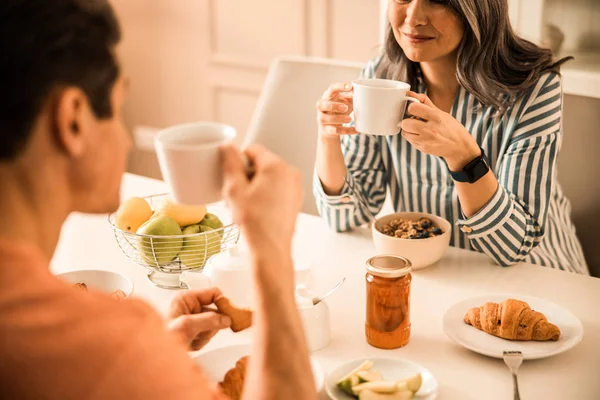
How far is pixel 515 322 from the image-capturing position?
4.27 feet

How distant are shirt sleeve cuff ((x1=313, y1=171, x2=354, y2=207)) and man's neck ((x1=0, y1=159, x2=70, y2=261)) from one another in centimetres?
99

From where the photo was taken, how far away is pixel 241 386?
3.65 ft

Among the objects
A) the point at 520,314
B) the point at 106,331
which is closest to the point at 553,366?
the point at 520,314

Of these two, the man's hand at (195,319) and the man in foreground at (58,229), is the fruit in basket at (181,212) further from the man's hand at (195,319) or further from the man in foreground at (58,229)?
the man in foreground at (58,229)

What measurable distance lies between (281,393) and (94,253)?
3.05 feet

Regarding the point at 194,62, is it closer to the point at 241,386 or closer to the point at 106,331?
the point at 241,386

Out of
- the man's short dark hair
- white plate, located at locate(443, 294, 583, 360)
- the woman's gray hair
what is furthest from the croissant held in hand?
the man's short dark hair

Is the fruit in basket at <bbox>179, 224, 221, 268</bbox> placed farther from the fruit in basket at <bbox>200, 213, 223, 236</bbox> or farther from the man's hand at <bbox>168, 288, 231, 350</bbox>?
the man's hand at <bbox>168, 288, 231, 350</bbox>

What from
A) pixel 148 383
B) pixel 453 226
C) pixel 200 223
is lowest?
pixel 453 226

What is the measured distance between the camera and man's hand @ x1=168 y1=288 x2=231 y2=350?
45.1 inches

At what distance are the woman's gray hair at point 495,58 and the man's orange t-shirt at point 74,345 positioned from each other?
1.17 meters

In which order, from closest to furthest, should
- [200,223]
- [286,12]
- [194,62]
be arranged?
[200,223]
[286,12]
[194,62]

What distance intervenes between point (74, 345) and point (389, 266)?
675 millimetres

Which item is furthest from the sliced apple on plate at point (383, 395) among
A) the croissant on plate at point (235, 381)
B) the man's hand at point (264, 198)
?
the man's hand at point (264, 198)
